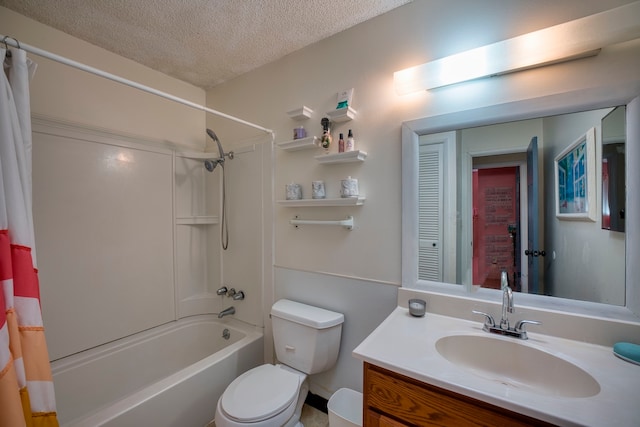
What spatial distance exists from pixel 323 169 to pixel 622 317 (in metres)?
1.50

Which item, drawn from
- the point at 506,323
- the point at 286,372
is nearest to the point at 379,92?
the point at 506,323

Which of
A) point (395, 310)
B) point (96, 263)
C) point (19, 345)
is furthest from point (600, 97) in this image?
point (96, 263)

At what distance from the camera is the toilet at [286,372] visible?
1.22 m

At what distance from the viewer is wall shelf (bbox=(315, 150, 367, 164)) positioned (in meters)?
1.50

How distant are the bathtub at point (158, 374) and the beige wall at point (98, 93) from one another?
1564 mm

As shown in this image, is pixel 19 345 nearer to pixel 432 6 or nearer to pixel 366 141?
pixel 366 141

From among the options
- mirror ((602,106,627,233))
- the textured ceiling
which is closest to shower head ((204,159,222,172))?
the textured ceiling

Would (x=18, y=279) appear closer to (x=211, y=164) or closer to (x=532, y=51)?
(x=211, y=164)

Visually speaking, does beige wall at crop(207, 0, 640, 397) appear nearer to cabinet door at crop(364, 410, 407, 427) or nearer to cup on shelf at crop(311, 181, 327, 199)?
cup on shelf at crop(311, 181, 327, 199)

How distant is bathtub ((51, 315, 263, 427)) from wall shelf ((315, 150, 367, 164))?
138 centimetres

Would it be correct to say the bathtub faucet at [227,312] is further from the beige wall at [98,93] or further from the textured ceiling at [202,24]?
the textured ceiling at [202,24]

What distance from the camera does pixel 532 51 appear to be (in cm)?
107

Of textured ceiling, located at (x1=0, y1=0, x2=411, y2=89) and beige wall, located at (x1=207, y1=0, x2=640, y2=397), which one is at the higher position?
textured ceiling, located at (x1=0, y1=0, x2=411, y2=89)

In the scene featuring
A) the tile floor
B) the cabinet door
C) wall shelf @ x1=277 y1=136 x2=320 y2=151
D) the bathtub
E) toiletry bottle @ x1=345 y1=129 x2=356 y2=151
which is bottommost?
the tile floor
